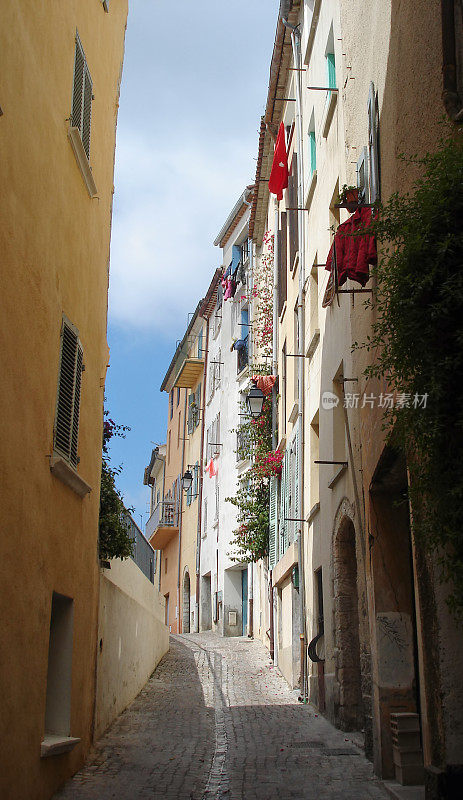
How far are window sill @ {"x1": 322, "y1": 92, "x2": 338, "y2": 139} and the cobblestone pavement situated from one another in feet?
26.5

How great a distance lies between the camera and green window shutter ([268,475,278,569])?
18.0 meters

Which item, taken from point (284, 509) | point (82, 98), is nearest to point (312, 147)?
point (82, 98)

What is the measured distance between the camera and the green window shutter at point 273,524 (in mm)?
18047

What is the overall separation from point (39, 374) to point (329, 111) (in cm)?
688

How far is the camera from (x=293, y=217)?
16.8 meters

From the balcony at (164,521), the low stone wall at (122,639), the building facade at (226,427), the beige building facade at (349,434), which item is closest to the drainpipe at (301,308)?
the beige building facade at (349,434)

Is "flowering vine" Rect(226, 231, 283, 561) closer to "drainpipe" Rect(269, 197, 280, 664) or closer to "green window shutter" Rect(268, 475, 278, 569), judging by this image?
"green window shutter" Rect(268, 475, 278, 569)

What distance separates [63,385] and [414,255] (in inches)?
170

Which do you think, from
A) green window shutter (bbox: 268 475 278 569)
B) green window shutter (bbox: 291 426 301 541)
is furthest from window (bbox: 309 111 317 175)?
green window shutter (bbox: 268 475 278 569)

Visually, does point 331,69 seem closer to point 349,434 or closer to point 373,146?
point 373,146

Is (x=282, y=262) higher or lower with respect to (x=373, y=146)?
higher

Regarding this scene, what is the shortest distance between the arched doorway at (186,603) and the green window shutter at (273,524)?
1519 cm

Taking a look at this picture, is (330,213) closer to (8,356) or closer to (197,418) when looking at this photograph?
(8,356)

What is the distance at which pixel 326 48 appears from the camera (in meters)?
13.1
